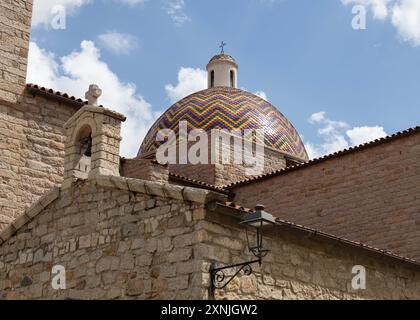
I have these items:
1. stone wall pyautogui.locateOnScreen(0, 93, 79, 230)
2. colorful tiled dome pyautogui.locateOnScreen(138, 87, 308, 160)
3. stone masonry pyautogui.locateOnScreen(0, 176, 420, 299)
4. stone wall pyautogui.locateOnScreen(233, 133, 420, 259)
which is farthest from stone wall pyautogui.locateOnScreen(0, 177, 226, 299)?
colorful tiled dome pyautogui.locateOnScreen(138, 87, 308, 160)

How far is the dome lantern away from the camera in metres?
26.6

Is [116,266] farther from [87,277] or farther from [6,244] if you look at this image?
[6,244]

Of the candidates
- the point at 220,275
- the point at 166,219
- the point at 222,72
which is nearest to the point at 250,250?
the point at 220,275

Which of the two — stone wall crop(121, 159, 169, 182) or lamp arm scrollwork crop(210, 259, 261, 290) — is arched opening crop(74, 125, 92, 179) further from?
stone wall crop(121, 159, 169, 182)

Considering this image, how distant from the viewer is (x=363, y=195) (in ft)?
45.9

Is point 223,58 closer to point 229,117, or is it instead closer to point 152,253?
point 229,117

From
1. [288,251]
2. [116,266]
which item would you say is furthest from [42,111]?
[288,251]

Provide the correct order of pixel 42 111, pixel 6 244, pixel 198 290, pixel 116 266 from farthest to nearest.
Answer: pixel 42 111, pixel 6 244, pixel 116 266, pixel 198 290

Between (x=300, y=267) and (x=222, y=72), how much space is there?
18858 millimetres

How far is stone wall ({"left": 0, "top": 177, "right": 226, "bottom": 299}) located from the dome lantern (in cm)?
1755

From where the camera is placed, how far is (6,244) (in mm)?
9867

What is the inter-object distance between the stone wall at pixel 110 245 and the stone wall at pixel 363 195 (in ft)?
21.5

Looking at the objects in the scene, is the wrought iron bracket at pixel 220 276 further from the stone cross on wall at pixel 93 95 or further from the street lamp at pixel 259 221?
the stone cross on wall at pixel 93 95
